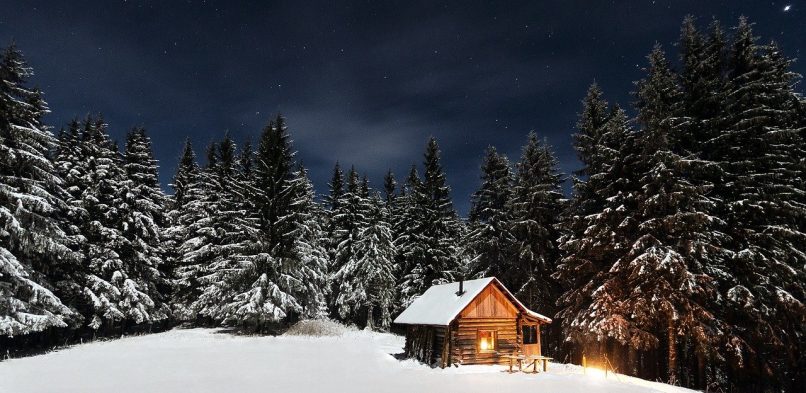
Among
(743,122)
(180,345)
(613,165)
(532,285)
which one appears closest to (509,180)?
(532,285)

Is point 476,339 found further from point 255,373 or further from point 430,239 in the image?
point 430,239

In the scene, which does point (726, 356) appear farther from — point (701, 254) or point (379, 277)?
point (379, 277)

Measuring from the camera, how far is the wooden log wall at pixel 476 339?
25766 millimetres

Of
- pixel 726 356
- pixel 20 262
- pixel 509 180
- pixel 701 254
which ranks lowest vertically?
pixel 726 356

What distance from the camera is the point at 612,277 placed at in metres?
24.0

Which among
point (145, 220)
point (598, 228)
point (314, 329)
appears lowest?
point (314, 329)

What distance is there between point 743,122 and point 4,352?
134ft

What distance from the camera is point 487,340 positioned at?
2725 centimetres

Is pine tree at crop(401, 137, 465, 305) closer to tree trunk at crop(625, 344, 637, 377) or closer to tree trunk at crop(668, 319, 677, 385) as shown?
tree trunk at crop(625, 344, 637, 377)

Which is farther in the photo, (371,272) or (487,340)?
(371,272)

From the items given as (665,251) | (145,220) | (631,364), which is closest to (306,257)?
(145,220)

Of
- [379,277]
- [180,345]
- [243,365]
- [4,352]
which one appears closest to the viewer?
[243,365]

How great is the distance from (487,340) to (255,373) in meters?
13.7

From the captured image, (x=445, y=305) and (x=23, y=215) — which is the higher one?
(x=23, y=215)
